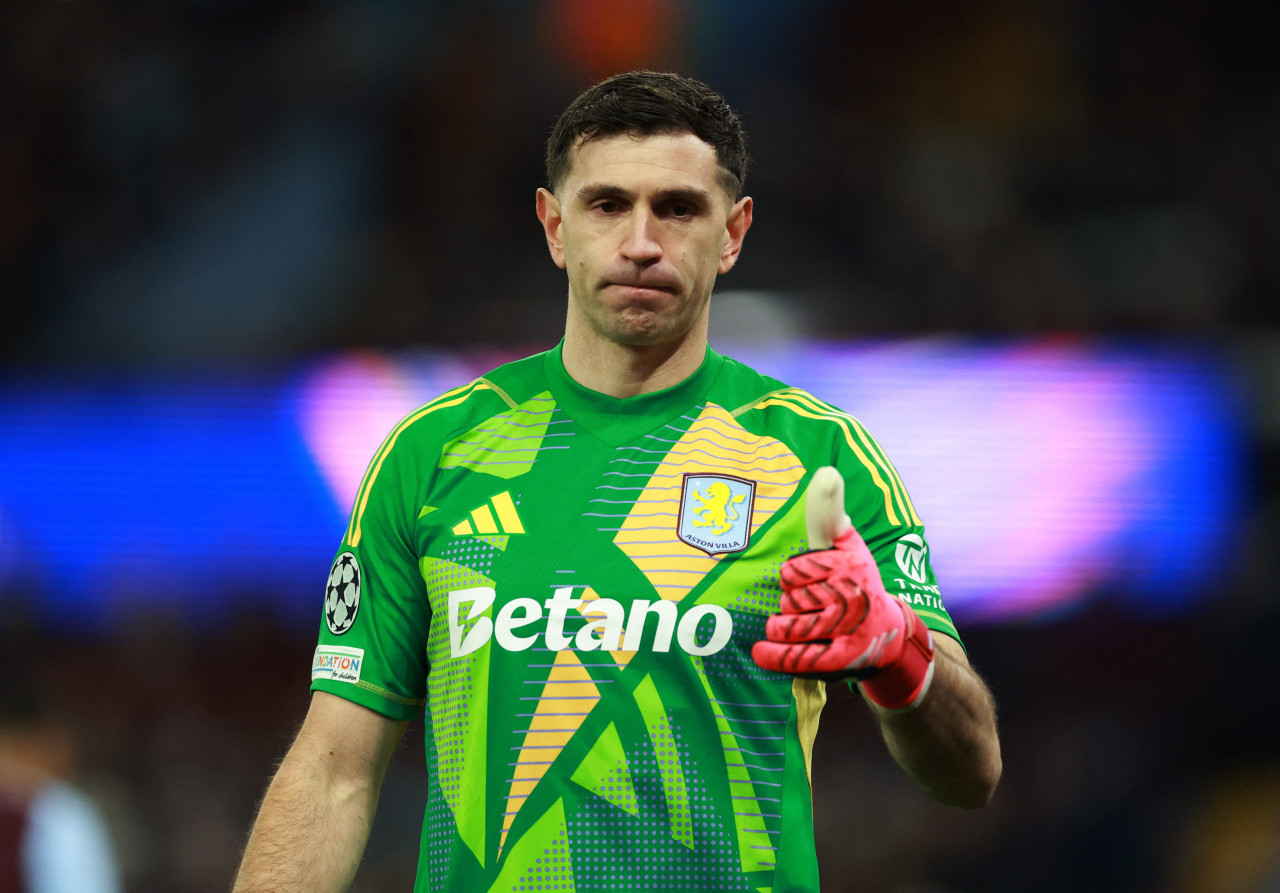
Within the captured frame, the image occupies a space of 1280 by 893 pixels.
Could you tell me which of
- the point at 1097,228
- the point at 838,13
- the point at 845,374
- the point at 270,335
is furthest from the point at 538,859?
the point at 838,13

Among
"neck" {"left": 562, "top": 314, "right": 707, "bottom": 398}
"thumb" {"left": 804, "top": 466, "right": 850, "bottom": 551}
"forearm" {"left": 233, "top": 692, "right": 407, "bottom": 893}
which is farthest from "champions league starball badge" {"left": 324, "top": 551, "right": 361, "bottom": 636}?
"thumb" {"left": 804, "top": 466, "right": 850, "bottom": 551}

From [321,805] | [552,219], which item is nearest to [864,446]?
[552,219]

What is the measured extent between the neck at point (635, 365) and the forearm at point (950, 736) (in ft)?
2.33

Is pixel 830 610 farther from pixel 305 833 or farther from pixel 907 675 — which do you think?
pixel 305 833

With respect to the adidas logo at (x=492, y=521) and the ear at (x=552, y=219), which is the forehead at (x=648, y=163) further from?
the adidas logo at (x=492, y=521)

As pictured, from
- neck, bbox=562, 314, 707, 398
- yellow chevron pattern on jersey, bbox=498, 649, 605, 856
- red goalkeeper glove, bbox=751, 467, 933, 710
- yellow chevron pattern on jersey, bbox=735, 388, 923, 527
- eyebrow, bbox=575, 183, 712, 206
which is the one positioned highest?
eyebrow, bbox=575, 183, 712, 206

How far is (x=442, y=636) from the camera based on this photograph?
2.49m

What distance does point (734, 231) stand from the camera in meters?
2.79

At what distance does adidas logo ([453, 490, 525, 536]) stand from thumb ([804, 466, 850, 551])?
0.60 metres

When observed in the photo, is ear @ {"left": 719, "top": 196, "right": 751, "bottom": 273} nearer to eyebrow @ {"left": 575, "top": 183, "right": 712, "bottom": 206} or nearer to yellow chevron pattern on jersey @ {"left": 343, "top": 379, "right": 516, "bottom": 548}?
eyebrow @ {"left": 575, "top": 183, "right": 712, "bottom": 206}

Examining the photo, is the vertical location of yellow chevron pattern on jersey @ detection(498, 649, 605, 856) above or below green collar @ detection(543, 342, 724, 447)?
below

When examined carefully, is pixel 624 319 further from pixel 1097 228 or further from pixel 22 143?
pixel 22 143

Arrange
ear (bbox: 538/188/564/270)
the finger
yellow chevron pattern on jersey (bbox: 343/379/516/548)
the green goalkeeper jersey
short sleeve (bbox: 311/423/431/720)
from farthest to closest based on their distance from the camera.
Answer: ear (bbox: 538/188/564/270), yellow chevron pattern on jersey (bbox: 343/379/516/548), short sleeve (bbox: 311/423/431/720), the green goalkeeper jersey, the finger

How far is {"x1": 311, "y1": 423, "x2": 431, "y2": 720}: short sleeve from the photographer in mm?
2521
